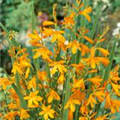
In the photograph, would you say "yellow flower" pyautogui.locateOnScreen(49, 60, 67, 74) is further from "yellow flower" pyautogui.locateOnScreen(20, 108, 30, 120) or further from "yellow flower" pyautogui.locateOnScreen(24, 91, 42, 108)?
"yellow flower" pyautogui.locateOnScreen(20, 108, 30, 120)

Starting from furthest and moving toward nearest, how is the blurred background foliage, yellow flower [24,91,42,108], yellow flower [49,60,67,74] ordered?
the blurred background foliage → yellow flower [24,91,42,108] → yellow flower [49,60,67,74]

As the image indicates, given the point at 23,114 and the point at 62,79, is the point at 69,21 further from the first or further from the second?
the point at 23,114

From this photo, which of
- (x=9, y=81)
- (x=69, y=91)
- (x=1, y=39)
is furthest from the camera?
(x=1, y=39)

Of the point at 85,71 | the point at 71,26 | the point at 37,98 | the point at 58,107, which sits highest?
the point at 71,26

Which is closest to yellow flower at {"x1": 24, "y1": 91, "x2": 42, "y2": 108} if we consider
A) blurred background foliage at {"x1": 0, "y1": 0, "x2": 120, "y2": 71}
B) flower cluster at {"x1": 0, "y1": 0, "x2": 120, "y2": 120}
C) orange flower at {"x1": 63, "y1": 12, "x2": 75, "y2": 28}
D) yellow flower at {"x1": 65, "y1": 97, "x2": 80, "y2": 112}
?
flower cluster at {"x1": 0, "y1": 0, "x2": 120, "y2": 120}

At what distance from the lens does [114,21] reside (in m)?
5.14

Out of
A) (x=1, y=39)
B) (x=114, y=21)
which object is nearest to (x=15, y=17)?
(x=1, y=39)

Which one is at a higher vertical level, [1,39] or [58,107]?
[58,107]

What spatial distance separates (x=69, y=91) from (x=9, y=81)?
36 centimetres

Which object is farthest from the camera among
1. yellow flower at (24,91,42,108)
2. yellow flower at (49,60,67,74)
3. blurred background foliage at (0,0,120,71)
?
blurred background foliage at (0,0,120,71)

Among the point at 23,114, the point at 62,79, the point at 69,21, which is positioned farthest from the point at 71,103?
the point at 69,21

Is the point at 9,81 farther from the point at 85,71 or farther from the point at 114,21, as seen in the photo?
Answer: the point at 114,21

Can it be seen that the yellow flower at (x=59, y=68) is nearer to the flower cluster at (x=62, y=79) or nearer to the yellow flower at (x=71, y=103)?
the flower cluster at (x=62, y=79)

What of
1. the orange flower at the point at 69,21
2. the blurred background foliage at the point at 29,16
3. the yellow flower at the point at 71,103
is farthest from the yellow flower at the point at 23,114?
the blurred background foliage at the point at 29,16
